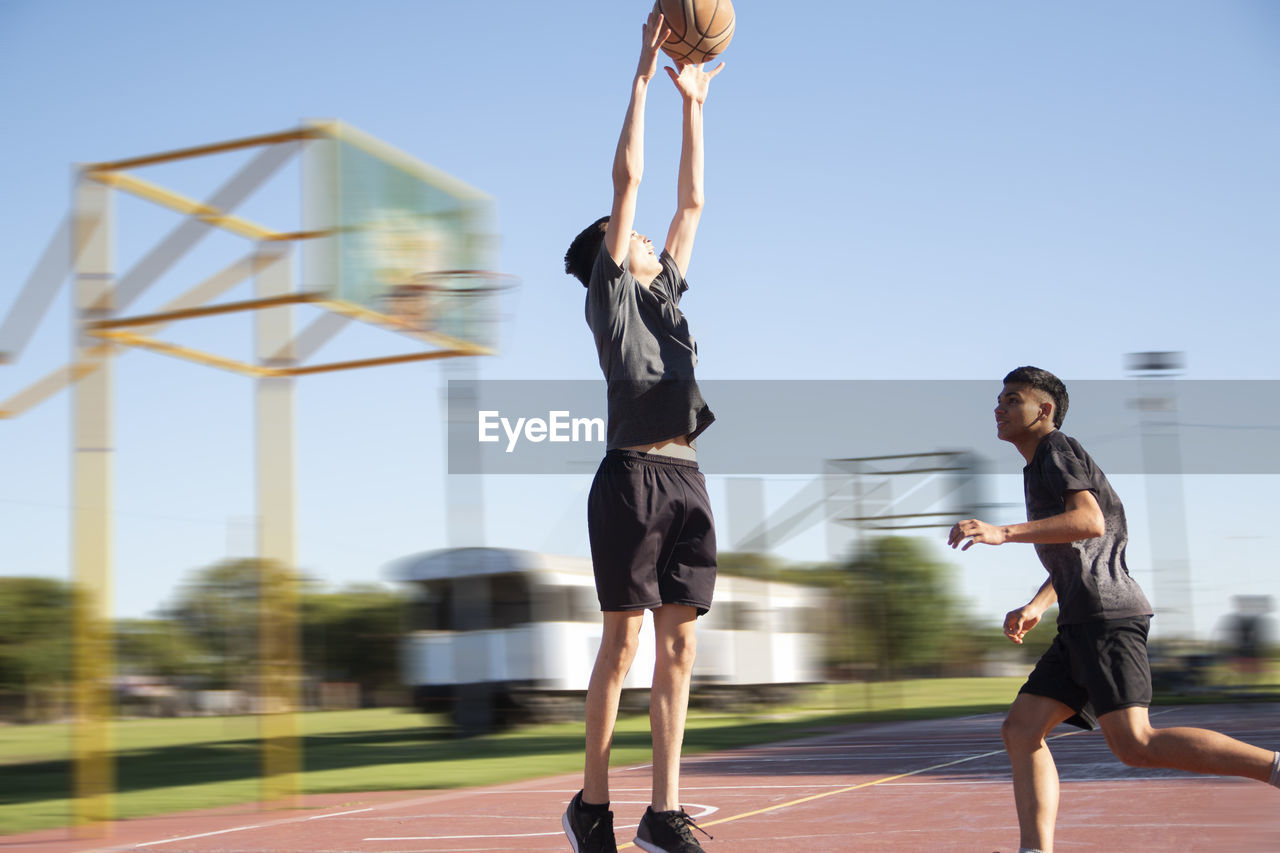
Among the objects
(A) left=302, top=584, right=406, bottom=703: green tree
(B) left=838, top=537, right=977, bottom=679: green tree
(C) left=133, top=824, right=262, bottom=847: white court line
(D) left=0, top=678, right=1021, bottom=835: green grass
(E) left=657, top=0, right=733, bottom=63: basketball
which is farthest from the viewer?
(B) left=838, top=537, right=977, bottom=679: green tree

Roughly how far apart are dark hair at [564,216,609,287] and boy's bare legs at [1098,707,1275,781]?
2.12 meters

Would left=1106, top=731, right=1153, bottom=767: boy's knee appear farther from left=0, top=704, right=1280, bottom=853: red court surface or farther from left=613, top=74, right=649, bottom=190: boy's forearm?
left=613, top=74, right=649, bottom=190: boy's forearm

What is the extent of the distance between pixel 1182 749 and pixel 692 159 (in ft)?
8.01

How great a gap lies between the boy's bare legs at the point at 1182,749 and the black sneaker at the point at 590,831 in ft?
4.91

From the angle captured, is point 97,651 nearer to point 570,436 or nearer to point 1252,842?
point 1252,842

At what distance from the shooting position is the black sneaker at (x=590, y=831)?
12.8 feet

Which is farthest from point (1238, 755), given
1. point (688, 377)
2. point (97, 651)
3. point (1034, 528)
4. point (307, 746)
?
point (307, 746)

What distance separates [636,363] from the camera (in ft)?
13.0

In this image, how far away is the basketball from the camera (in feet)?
15.9

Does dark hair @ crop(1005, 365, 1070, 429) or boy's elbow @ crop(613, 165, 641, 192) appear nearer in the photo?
boy's elbow @ crop(613, 165, 641, 192)

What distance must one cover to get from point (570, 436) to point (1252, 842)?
43.5 feet

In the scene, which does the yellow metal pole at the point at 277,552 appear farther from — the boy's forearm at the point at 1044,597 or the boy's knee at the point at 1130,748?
the boy's knee at the point at 1130,748

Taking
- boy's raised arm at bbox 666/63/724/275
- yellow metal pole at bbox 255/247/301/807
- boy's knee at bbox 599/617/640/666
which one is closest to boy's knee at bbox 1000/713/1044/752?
boy's knee at bbox 599/617/640/666

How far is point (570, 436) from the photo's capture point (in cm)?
1739
